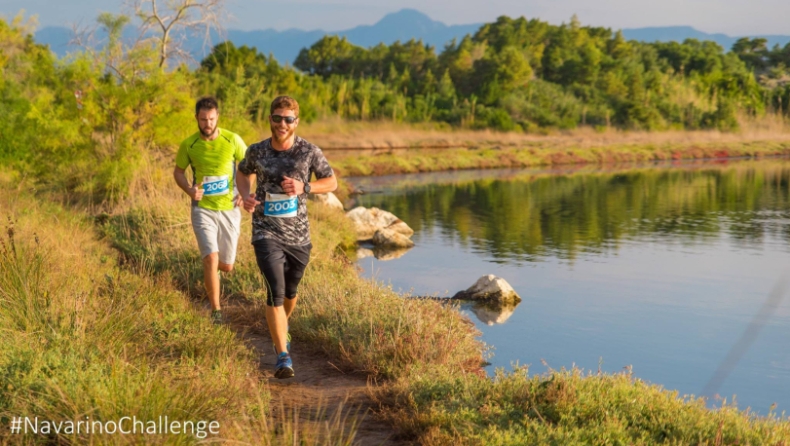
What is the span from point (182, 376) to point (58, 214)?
8132mm

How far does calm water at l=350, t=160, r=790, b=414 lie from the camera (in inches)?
375

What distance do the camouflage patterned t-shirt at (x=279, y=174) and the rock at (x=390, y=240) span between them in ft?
35.4

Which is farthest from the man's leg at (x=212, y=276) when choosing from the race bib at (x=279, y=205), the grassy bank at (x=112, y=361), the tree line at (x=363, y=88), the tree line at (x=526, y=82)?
the tree line at (x=526, y=82)

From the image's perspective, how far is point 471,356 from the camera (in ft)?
26.0

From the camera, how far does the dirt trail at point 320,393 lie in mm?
5699

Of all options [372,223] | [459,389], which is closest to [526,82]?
[372,223]

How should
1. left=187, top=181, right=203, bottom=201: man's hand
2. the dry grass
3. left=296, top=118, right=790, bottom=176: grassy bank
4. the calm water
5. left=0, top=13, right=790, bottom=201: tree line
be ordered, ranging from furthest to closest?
the dry grass < left=296, top=118, right=790, bottom=176: grassy bank < left=0, top=13, right=790, bottom=201: tree line < the calm water < left=187, top=181, right=203, bottom=201: man's hand

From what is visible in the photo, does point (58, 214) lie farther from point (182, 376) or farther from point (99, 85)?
point (182, 376)

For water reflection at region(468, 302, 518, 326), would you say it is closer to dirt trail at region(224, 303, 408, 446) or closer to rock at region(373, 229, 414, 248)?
dirt trail at region(224, 303, 408, 446)

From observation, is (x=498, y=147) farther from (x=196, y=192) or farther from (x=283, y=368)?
(x=283, y=368)

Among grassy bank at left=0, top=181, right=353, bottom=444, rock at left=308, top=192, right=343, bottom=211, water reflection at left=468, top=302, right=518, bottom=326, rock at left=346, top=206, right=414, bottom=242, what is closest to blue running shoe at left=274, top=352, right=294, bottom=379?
grassy bank at left=0, top=181, right=353, bottom=444

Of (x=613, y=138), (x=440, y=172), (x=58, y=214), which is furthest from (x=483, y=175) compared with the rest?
(x=58, y=214)

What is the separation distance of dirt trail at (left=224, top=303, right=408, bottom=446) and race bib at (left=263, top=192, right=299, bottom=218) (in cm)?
125

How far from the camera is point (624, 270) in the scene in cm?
1501
